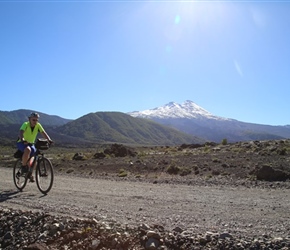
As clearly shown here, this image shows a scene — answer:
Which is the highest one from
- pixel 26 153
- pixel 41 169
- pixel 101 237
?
pixel 26 153

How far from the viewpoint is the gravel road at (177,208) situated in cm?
629

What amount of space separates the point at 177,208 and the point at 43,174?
4935mm

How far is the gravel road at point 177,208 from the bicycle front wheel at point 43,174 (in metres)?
0.28

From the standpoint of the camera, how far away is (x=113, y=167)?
25.2 meters

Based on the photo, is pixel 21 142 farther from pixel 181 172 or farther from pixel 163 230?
pixel 181 172

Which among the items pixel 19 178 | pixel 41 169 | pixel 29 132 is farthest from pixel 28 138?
pixel 19 178

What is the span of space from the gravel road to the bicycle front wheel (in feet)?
0.93

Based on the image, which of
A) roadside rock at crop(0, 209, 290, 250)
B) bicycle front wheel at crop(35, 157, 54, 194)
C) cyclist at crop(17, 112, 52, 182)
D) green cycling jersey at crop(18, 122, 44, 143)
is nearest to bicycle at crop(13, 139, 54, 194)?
bicycle front wheel at crop(35, 157, 54, 194)

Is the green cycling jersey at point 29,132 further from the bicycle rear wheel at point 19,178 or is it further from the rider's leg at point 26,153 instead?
the bicycle rear wheel at point 19,178

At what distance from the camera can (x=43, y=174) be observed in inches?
412

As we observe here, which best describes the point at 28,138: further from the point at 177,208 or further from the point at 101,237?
the point at 101,237

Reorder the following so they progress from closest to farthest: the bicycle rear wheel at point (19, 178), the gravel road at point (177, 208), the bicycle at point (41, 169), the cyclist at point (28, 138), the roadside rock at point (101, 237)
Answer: the roadside rock at point (101, 237)
the gravel road at point (177, 208)
the cyclist at point (28, 138)
the bicycle at point (41, 169)
the bicycle rear wheel at point (19, 178)

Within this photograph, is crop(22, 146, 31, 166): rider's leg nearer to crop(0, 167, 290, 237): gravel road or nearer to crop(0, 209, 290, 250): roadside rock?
crop(0, 167, 290, 237): gravel road

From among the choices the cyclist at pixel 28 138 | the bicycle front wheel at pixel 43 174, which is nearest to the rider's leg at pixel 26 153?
the cyclist at pixel 28 138
